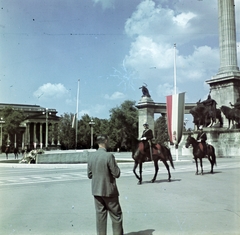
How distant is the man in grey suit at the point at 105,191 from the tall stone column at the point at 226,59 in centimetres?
2589

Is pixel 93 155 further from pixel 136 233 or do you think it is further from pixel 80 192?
pixel 80 192

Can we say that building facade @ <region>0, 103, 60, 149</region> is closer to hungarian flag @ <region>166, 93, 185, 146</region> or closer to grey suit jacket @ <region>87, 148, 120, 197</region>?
hungarian flag @ <region>166, 93, 185, 146</region>

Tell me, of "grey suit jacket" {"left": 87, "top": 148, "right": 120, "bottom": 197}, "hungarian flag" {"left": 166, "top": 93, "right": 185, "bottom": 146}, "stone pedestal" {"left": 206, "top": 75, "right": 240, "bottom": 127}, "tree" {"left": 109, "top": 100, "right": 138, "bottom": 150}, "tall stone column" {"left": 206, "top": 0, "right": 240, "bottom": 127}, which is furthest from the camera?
"tall stone column" {"left": 206, "top": 0, "right": 240, "bottom": 127}

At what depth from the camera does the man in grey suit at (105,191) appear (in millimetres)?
5320

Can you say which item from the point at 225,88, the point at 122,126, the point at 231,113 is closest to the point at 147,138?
the point at 122,126

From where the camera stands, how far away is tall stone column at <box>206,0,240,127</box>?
1161 inches

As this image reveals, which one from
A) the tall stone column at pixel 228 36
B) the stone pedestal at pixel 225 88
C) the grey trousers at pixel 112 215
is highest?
the tall stone column at pixel 228 36

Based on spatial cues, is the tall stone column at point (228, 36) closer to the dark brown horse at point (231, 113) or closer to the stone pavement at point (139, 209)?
the dark brown horse at point (231, 113)

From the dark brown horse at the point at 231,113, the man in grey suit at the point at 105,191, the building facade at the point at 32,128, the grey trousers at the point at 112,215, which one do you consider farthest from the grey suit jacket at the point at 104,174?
the building facade at the point at 32,128

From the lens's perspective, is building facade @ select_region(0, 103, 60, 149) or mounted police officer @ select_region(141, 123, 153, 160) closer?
mounted police officer @ select_region(141, 123, 153, 160)

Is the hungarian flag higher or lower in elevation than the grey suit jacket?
higher

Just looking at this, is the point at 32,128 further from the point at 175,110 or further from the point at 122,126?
the point at 175,110

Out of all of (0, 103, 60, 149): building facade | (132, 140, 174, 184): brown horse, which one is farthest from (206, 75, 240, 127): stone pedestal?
(0, 103, 60, 149): building facade

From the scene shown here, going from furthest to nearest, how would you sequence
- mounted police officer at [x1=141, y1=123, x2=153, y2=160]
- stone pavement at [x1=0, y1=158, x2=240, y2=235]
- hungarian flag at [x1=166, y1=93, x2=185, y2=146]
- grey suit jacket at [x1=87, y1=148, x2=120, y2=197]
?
hungarian flag at [x1=166, y1=93, x2=185, y2=146] < mounted police officer at [x1=141, y1=123, x2=153, y2=160] < stone pavement at [x1=0, y1=158, x2=240, y2=235] < grey suit jacket at [x1=87, y1=148, x2=120, y2=197]
